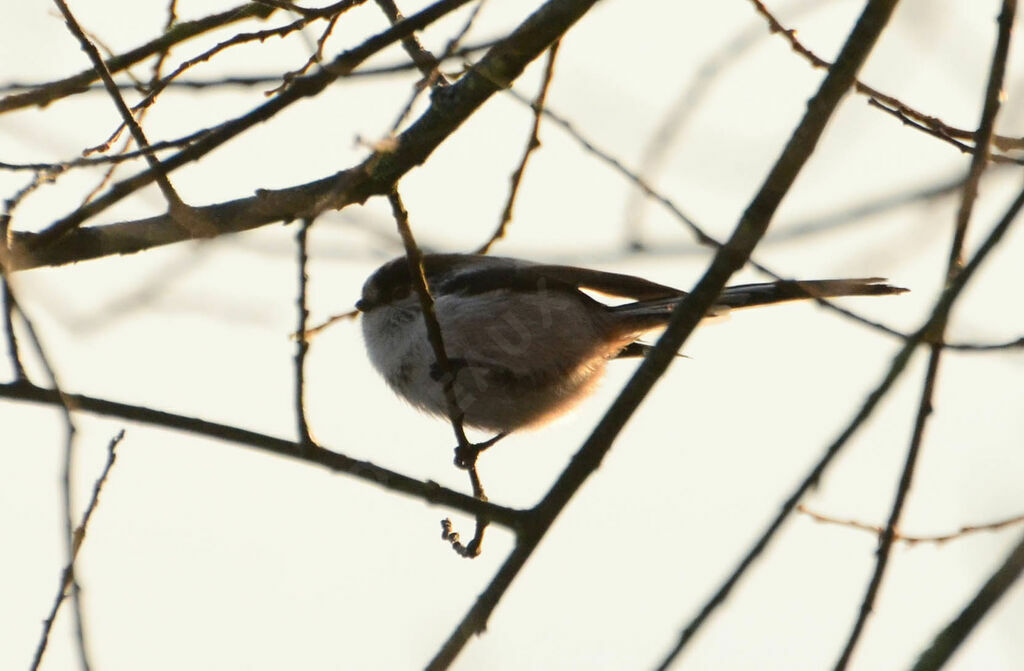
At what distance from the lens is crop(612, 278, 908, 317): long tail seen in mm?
3620

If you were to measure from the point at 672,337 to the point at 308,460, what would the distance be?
1028mm

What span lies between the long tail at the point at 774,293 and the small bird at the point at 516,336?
1 cm

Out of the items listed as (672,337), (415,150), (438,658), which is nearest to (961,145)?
(672,337)

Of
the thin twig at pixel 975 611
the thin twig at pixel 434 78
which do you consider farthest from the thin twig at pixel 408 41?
the thin twig at pixel 975 611

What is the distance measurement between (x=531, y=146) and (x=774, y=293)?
113 cm

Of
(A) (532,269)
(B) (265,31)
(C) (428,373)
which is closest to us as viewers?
(B) (265,31)

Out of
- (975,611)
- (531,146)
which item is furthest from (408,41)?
(975,611)

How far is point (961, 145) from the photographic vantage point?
3.65 meters

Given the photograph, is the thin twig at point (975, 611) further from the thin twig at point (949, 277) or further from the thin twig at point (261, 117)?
the thin twig at point (261, 117)

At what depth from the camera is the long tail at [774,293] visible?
11.9ft

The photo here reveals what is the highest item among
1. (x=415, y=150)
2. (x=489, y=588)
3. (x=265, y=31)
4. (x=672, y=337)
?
(x=265, y=31)

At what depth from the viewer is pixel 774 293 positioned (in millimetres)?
4684

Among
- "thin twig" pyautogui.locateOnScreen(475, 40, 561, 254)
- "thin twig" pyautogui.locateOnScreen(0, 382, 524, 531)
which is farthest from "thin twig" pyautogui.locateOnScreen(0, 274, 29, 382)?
"thin twig" pyautogui.locateOnScreen(475, 40, 561, 254)

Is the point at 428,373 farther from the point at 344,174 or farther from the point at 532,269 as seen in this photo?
the point at 344,174
